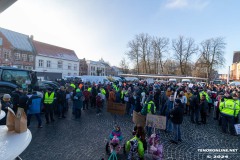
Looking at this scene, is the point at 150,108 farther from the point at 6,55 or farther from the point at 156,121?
the point at 6,55

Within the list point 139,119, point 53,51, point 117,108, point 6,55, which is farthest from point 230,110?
point 53,51

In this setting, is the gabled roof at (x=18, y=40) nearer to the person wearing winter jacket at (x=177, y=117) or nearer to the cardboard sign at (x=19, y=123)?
the person wearing winter jacket at (x=177, y=117)

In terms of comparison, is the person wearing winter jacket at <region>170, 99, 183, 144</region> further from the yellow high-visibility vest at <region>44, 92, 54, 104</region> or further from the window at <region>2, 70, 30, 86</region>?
the window at <region>2, 70, 30, 86</region>

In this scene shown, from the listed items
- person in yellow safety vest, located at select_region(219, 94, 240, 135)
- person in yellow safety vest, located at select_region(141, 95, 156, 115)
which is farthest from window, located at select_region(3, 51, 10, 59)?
person in yellow safety vest, located at select_region(219, 94, 240, 135)

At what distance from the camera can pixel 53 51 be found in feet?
168

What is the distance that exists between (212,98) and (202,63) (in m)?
42.6

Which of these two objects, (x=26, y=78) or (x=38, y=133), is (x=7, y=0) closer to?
(x=38, y=133)

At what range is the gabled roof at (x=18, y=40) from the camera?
37.8 meters

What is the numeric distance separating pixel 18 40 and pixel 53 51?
1151 centimetres

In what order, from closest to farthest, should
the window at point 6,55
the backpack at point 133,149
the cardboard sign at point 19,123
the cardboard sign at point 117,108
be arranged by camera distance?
the cardboard sign at point 19,123 → the backpack at point 133,149 → the cardboard sign at point 117,108 → the window at point 6,55

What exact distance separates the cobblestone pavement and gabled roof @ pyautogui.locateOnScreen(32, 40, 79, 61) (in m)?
41.0

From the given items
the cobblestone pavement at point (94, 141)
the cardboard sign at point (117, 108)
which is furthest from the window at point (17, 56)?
the cardboard sign at point (117, 108)

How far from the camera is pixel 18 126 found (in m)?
1.90

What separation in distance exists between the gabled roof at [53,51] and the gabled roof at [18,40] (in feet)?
7.09
